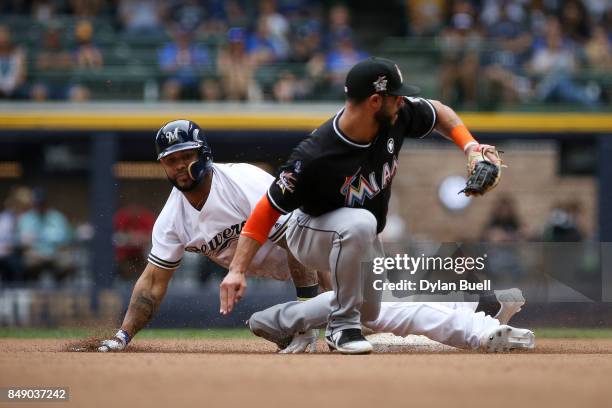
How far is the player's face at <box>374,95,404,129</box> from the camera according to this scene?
20.3 feet

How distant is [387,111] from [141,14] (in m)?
9.64

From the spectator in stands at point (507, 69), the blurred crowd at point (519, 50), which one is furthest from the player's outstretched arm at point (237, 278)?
the spectator in stands at point (507, 69)

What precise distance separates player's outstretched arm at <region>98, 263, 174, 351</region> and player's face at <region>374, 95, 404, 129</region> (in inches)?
72.5

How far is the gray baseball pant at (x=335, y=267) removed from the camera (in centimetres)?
611

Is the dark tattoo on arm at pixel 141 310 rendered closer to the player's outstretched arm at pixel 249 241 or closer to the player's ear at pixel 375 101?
the player's outstretched arm at pixel 249 241

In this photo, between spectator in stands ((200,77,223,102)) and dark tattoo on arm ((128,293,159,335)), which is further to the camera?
spectator in stands ((200,77,223,102))

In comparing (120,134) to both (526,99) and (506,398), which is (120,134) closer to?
(526,99)

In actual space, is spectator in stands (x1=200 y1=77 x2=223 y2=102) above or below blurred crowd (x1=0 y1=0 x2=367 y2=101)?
below

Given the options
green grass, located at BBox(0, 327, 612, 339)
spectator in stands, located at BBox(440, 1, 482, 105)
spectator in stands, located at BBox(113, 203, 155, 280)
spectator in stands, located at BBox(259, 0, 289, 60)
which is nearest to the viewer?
green grass, located at BBox(0, 327, 612, 339)

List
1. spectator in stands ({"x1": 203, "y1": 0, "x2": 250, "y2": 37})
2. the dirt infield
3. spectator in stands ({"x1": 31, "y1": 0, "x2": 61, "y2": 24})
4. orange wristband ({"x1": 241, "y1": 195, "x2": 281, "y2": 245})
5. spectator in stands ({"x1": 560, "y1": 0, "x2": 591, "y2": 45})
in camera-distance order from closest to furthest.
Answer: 1. the dirt infield
2. orange wristband ({"x1": 241, "y1": 195, "x2": 281, "y2": 245})
3. spectator in stands ({"x1": 203, "y1": 0, "x2": 250, "y2": 37})
4. spectator in stands ({"x1": 31, "y1": 0, "x2": 61, "y2": 24})
5. spectator in stands ({"x1": 560, "y1": 0, "x2": 591, "y2": 45})

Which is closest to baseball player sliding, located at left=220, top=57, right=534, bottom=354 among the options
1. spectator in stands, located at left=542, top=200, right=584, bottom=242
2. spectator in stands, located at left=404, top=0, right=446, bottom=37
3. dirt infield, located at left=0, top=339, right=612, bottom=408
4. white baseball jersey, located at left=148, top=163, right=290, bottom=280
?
dirt infield, located at left=0, top=339, right=612, bottom=408

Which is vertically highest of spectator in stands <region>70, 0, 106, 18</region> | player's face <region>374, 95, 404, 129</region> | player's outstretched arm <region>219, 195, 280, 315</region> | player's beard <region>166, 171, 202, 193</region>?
spectator in stands <region>70, 0, 106, 18</region>

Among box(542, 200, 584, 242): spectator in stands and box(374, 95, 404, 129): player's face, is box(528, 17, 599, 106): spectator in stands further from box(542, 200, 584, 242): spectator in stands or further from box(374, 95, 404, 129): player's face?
box(374, 95, 404, 129): player's face

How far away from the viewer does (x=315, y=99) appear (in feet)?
44.4
